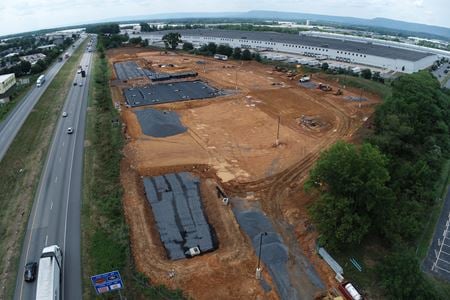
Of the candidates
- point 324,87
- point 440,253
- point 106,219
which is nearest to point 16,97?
point 106,219

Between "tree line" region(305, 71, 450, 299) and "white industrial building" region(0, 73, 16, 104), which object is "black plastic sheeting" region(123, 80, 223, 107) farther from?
"tree line" region(305, 71, 450, 299)

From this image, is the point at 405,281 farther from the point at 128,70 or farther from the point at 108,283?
the point at 128,70

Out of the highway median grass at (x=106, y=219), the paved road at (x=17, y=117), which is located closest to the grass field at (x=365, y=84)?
the highway median grass at (x=106, y=219)

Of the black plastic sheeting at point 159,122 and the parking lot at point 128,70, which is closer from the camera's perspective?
the black plastic sheeting at point 159,122

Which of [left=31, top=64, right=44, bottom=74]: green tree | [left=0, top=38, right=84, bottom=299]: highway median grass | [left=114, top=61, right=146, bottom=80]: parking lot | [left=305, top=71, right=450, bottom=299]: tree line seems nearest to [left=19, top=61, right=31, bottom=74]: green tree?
[left=31, top=64, right=44, bottom=74]: green tree

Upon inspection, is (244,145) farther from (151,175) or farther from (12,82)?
(12,82)

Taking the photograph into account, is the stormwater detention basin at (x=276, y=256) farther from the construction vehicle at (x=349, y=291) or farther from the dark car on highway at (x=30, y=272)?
the dark car on highway at (x=30, y=272)
